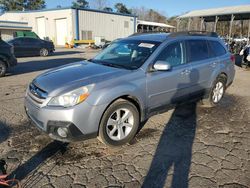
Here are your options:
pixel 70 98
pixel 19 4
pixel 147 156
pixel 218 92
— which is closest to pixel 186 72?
pixel 218 92

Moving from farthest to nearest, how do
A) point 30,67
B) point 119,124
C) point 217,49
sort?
point 30,67 → point 217,49 → point 119,124

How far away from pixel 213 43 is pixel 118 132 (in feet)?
11.2

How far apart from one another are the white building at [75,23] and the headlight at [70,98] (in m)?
30.5

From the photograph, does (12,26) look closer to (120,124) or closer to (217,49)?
(217,49)

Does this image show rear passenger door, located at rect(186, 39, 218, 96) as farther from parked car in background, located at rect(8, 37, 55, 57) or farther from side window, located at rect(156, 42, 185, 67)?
parked car in background, located at rect(8, 37, 55, 57)

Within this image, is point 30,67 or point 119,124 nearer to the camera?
point 119,124

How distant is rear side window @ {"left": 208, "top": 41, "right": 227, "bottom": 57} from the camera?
19.0ft

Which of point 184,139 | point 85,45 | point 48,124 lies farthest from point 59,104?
point 85,45

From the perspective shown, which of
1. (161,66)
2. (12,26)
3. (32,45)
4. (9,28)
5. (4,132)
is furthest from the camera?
(12,26)

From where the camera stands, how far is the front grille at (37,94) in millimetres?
3570

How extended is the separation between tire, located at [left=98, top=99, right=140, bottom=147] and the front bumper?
146 mm

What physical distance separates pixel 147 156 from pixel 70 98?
1416 mm

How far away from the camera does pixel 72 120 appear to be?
132 inches

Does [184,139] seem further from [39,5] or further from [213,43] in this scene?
[39,5]
